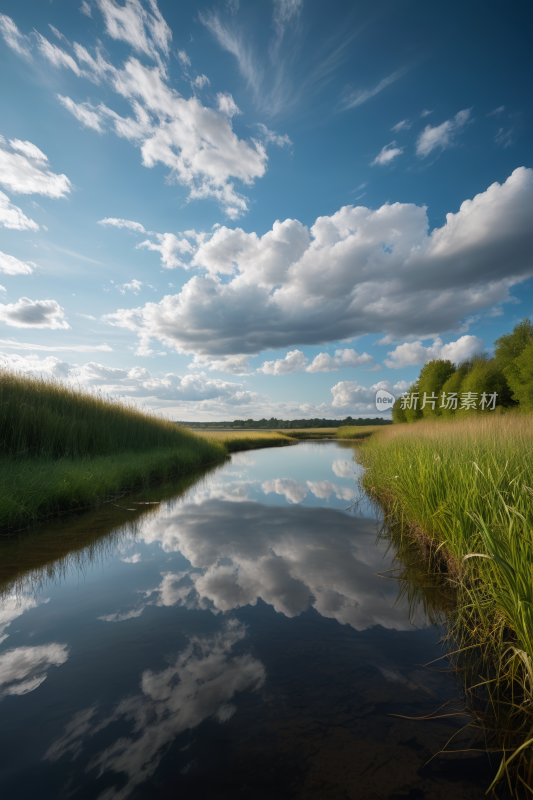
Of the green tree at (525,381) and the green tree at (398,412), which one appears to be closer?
the green tree at (525,381)

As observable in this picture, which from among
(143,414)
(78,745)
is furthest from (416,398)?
(78,745)

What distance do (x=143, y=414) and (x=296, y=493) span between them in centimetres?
1012

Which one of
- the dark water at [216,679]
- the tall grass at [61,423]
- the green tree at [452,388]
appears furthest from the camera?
the green tree at [452,388]

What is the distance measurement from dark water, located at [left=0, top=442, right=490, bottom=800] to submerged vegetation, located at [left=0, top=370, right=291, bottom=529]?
4.06ft

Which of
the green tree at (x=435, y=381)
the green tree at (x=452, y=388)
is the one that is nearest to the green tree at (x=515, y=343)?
the green tree at (x=452, y=388)

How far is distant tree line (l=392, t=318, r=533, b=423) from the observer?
24.3m

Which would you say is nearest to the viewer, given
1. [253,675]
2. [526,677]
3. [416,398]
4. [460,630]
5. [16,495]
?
[526,677]

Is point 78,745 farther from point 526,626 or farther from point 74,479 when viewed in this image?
point 74,479

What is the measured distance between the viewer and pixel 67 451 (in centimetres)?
914

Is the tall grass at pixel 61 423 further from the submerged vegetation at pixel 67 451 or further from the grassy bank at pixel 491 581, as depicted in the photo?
the grassy bank at pixel 491 581

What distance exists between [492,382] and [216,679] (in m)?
33.7

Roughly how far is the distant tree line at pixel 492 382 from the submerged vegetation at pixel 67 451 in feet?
78.6

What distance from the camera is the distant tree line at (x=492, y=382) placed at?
2434 cm

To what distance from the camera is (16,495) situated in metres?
5.23
